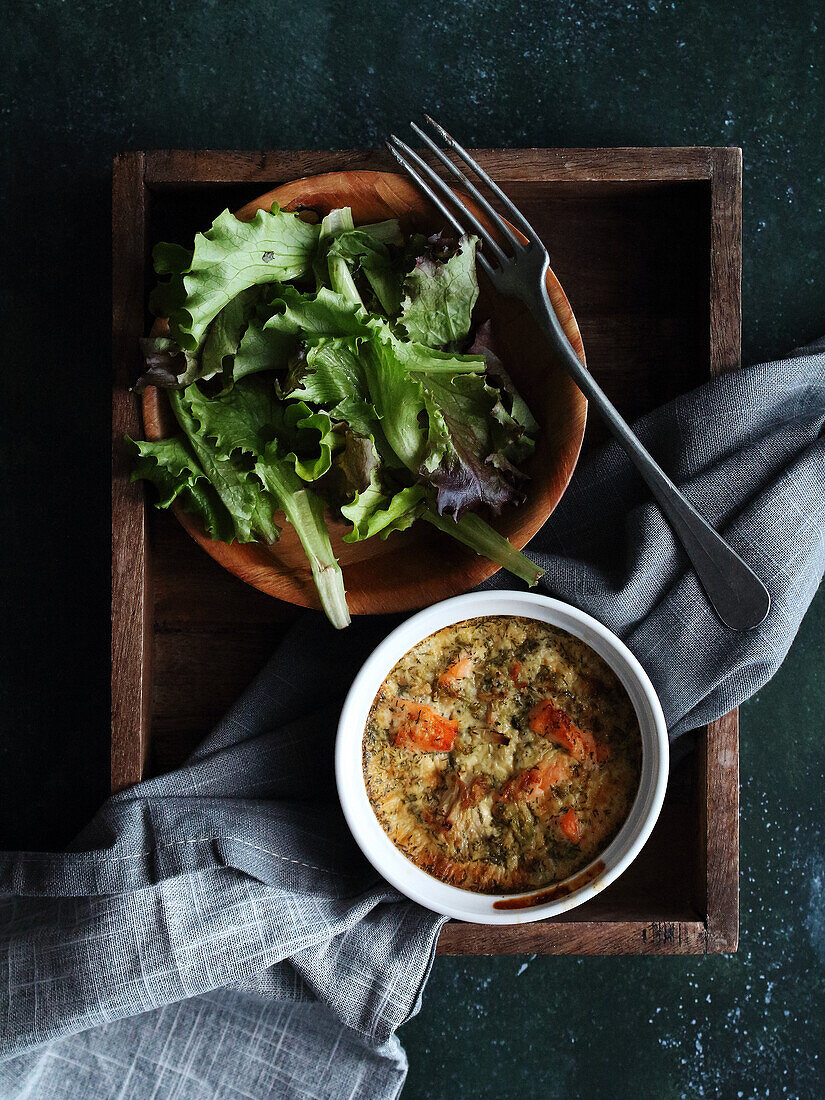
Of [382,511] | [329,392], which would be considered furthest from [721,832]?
[329,392]

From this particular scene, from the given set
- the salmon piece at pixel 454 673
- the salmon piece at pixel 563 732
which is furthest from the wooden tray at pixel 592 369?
the salmon piece at pixel 454 673

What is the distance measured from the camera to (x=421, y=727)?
1.47 m

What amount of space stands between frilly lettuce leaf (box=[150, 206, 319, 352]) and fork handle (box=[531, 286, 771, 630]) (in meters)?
0.51

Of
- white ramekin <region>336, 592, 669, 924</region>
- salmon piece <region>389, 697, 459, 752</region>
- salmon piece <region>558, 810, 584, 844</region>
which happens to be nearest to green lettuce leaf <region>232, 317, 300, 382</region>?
white ramekin <region>336, 592, 669, 924</region>

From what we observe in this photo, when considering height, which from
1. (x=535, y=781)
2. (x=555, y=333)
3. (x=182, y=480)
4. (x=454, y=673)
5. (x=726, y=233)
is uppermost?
(x=726, y=233)

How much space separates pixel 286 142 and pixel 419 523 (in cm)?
78

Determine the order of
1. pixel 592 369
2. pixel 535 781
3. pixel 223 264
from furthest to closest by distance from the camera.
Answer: pixel 592 369 → pixel 535 781 → pixel 223 264

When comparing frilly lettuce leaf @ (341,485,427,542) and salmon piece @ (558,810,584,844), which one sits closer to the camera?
frilly lettuce leaf @ (341,485,427,542)

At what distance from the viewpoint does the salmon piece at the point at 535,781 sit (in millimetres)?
1460

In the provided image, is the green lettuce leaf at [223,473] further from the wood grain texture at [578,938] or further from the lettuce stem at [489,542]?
the wood grain texture at [578,938]

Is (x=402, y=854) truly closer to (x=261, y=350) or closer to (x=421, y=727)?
(x=421, y=727)

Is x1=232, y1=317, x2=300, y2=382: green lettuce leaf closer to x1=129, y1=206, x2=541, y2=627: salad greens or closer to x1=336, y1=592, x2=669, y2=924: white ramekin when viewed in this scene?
x1=129, y1=206, x2=541, y2=627: salad greens

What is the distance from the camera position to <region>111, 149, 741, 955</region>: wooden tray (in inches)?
58.7

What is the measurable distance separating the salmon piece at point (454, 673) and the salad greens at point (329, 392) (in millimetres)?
175
